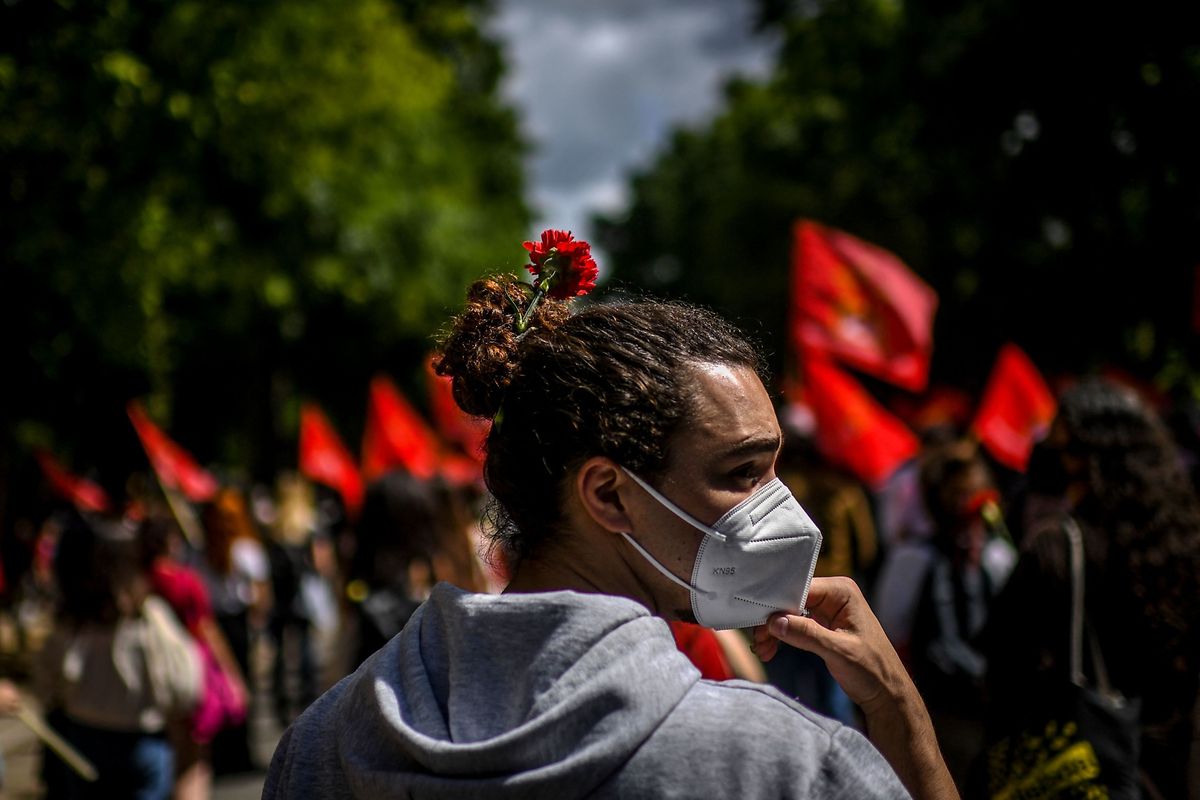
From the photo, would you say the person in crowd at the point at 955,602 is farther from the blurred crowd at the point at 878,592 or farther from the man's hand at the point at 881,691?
the man's hand at the point at 881,691

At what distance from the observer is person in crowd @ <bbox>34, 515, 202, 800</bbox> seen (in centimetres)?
497

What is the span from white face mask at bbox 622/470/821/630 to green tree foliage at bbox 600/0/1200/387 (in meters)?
0.33

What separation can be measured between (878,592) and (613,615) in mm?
4659

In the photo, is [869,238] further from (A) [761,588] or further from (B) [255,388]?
(A) [761,588]

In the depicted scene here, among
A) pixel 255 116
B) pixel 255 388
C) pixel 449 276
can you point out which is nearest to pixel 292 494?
pixel 255 116

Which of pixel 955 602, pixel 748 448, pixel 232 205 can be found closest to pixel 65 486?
pixel 232 205

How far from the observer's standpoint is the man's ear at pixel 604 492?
174 centimetres

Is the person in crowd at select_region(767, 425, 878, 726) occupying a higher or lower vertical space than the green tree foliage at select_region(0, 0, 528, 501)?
lower

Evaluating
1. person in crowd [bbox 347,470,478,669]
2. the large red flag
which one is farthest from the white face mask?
the large red flag

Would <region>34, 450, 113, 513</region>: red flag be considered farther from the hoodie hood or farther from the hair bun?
the hoodie hood

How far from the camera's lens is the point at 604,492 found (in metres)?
1.76

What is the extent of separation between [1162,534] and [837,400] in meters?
5.38

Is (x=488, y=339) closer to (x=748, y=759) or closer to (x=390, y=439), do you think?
(x=748, y=759)

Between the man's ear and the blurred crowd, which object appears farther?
the blurred crowd
